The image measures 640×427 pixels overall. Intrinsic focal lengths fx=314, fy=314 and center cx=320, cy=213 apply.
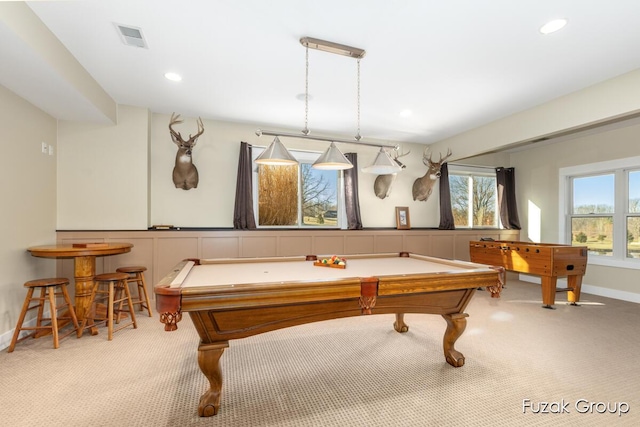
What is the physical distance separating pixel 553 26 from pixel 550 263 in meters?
3.01

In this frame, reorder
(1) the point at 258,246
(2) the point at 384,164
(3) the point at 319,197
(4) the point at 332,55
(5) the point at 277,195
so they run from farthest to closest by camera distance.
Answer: (3) the point at 319,197, (5) the point at 277,195, (1) the point at 258,246, (2) the point at 384,164, (4) the point at 332,55

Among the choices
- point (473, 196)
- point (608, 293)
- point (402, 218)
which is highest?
point (473, 196)

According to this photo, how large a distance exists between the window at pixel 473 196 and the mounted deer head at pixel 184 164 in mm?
4914

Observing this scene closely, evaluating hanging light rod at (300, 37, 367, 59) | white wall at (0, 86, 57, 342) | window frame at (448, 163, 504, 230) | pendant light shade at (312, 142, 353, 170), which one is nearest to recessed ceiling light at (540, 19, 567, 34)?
hanging light rod at (300, 37, 367, 59)

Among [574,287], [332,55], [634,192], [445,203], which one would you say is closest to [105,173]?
[332,55]

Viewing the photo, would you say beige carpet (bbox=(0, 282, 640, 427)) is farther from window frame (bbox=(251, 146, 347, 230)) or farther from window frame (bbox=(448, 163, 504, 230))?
window frame (bbox=(448, 163, 504, 230))

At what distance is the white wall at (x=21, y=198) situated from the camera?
2984 millimetres

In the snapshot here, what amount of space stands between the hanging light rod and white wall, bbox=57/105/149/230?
9.18ft

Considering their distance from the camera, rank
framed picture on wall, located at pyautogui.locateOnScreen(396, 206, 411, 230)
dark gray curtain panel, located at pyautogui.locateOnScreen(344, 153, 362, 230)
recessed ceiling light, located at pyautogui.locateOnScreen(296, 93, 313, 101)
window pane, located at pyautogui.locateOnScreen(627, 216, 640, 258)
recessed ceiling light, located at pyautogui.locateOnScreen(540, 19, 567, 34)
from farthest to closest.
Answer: framed picture on wall, located at pyautogui.locateOnScreen(396, 206, 411, 230)
dark gray curtain panel, located at pyautogui.locateOnScreen(344, 153, 362, 230)
window pane, located at pyautogui.locateOnScreen(627, 216, 640, 258)
recessed ceiling light, located at pyautogui.locateOnScreen(296, 93, 313, 101)
recessed ceiling light, located at pyautogui.locateOnScreen(540, 19, 567, 34)

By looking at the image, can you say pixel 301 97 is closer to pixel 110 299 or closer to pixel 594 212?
pixel 110 299

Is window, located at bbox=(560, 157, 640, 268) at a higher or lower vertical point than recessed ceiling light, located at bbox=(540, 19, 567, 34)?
lower

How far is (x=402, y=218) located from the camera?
598cm

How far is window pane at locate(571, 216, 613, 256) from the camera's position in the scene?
5207mm

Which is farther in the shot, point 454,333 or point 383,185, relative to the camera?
point 383,185
